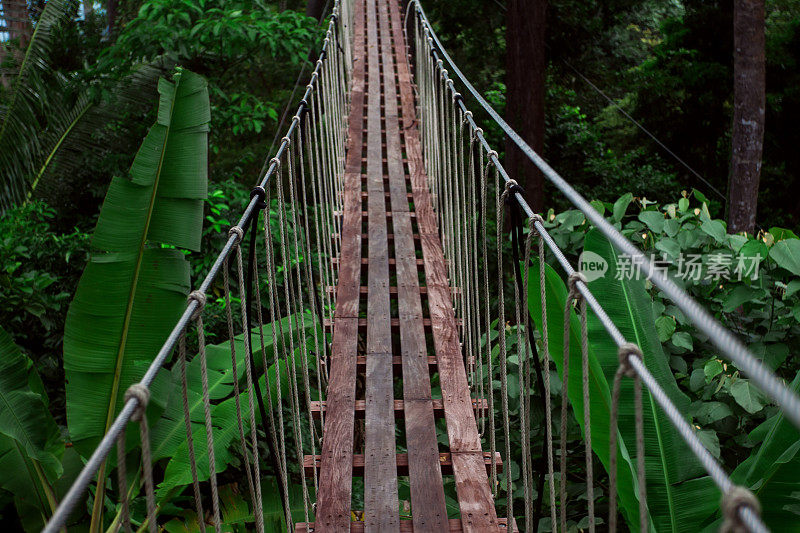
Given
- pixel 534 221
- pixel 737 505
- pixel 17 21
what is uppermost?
pixel 17 21

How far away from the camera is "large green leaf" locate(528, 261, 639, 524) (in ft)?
4.01

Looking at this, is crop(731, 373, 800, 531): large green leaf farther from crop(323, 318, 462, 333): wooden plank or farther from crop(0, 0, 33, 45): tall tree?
crop(0, 0, 33, 45): tall tree

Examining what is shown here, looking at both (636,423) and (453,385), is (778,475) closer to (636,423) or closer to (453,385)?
(636,423)

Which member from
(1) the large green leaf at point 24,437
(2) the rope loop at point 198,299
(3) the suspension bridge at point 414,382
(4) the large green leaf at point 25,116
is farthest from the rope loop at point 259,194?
(4) the large green leaf at point 25,116

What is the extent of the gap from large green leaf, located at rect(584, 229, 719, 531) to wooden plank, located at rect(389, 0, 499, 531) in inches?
12.8

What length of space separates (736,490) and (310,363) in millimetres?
2814

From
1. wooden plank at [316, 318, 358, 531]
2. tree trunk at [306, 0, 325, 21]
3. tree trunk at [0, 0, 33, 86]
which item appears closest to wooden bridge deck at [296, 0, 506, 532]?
wooden plank at [316, 318, 358, 531]

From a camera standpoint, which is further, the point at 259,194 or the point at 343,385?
the point at 343,385

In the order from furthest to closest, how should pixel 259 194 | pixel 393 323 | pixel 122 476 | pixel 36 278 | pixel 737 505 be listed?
pixel 36 278, pixel 393 323, pixel 259 194, pixel 122 476, pixel 737 505

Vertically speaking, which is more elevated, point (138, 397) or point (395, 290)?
point (138, 397)

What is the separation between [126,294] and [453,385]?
97 cm

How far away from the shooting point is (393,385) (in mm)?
2342

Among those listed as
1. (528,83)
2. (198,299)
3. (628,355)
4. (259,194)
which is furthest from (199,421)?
(528,83)

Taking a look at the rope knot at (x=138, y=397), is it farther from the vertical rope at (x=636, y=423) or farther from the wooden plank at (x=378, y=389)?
the wooden plank at (x=378, y=389)
